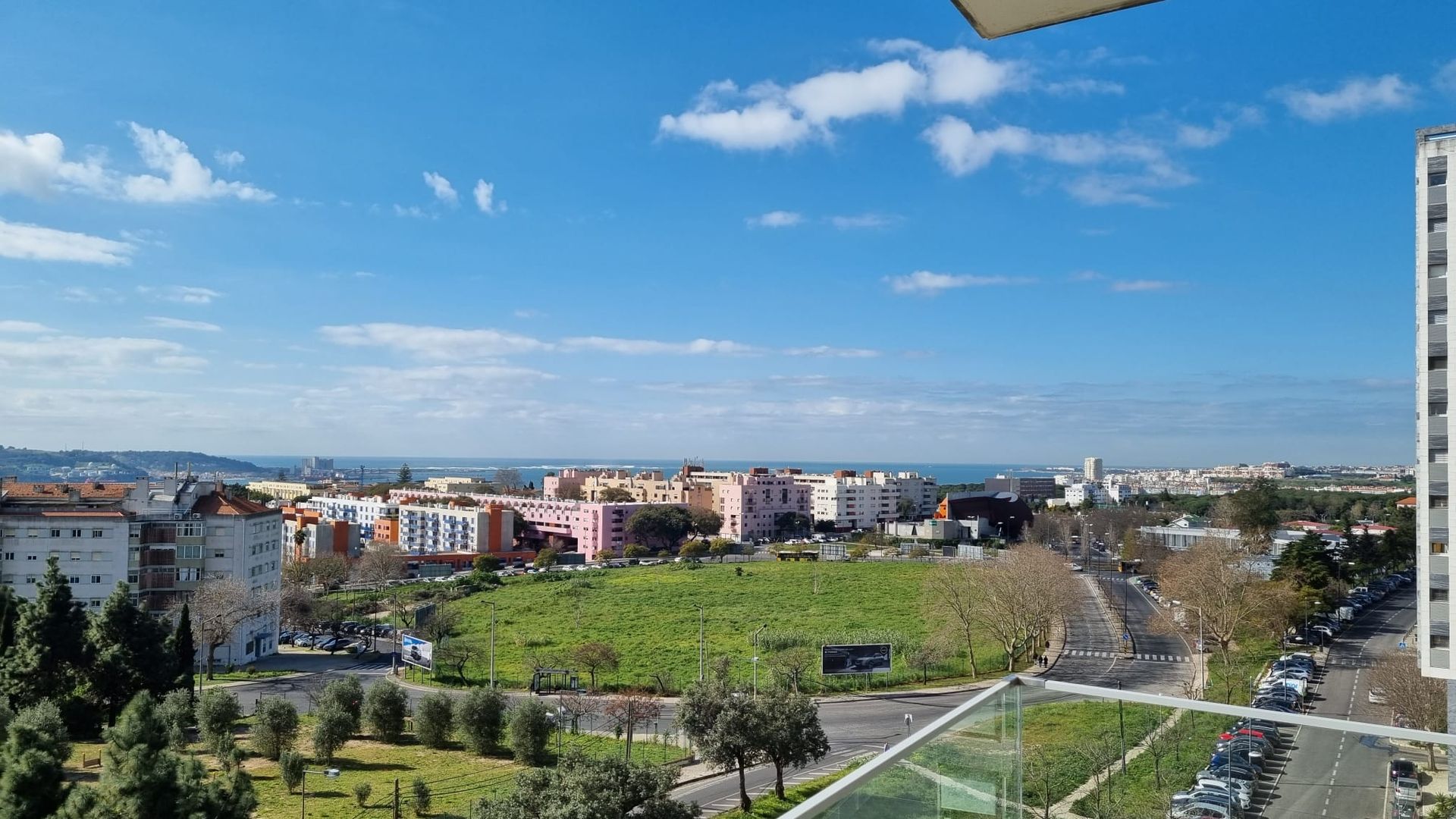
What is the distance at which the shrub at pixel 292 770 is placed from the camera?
14.0 m

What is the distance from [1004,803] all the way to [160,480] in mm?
31457

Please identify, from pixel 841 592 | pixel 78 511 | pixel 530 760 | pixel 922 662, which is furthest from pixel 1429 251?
pixel 78 511

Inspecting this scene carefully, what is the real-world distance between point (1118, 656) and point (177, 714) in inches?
854

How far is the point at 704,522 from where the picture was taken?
5750cm

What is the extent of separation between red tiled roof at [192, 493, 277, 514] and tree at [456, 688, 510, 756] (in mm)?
13851

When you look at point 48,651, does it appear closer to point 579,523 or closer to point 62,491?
point 62,491

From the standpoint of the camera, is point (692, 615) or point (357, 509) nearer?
point (692, 615)

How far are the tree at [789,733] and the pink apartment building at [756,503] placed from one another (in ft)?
157

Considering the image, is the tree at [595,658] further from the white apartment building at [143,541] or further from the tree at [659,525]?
the tree at [659,525]

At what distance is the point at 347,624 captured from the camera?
31578 mm

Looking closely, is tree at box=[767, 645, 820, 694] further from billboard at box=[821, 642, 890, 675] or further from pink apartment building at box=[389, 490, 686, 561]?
pink apartment building at box=[389, 490, 686, 561]

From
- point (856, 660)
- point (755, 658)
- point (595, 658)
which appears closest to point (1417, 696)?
point (856, 660)

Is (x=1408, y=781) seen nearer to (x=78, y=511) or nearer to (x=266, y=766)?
(x=266, y=766)

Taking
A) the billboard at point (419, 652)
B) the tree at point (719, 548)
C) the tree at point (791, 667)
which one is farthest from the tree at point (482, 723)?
the tree at point (719, 548)
